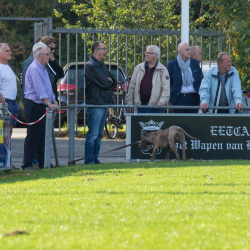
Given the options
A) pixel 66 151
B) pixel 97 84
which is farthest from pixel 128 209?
pixel 66 151

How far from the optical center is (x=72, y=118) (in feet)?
29.5

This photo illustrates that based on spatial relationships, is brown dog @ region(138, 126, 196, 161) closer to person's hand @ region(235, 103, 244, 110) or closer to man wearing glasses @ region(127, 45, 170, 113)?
man wearing glasses @ region(127, 45, 170, 113)

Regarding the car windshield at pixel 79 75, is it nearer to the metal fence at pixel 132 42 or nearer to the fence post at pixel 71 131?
→ the metal fence at pixel 132 42

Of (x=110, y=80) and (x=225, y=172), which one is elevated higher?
(x=110, y=80)

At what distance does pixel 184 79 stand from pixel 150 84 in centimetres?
68

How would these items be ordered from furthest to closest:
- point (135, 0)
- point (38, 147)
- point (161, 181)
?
point (135, 0) < point (38, 147) < point (161, 181)

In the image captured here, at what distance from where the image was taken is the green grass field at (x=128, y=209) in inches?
141

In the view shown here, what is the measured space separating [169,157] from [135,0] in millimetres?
11297

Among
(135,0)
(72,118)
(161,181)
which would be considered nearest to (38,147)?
(72,118)

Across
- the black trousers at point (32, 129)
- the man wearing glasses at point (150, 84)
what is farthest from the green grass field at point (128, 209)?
the man wearing glasses at point (150, 84)

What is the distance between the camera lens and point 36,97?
827 centimetres

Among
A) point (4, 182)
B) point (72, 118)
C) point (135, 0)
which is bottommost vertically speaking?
point (4, 182)

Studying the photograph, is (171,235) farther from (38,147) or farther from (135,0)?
(135,0)

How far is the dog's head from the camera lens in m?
8.95
